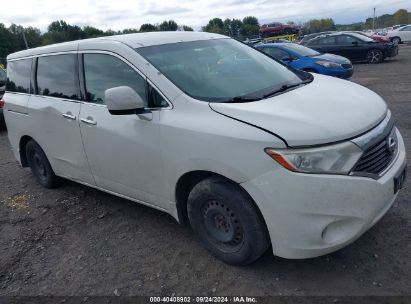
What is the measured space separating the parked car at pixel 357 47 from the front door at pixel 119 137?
52.5ft

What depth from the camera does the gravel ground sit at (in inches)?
114

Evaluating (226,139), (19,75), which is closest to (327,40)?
(19,75)

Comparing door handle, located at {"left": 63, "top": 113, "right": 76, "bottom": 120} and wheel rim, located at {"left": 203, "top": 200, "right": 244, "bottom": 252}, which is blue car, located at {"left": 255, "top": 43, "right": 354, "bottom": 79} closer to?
door handle, located at {"left": 63, "top": 113, "right": 76, "bottom": 120}

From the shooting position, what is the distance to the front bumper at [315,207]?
2.50 m

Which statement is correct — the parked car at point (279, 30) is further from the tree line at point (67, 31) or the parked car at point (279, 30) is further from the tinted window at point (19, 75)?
the tinted window at point (19, 75)

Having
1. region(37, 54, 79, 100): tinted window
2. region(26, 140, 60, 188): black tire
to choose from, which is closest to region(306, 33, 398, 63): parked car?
region(26, 140, 60, 188): black tire

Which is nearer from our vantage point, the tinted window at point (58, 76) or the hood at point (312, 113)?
the hood at point (312, 113)

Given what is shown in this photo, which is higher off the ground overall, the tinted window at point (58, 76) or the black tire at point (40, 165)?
the tinted window at point (58, 76)

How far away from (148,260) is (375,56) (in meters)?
17.1

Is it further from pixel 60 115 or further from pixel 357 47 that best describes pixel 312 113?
pixel 357 47

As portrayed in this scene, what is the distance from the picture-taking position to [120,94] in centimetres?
308

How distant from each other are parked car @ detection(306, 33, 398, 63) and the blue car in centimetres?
646

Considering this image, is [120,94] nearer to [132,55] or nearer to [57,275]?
[132,55]

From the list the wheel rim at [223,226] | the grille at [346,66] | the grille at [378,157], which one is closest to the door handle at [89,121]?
the wheel rim at [223,226]
